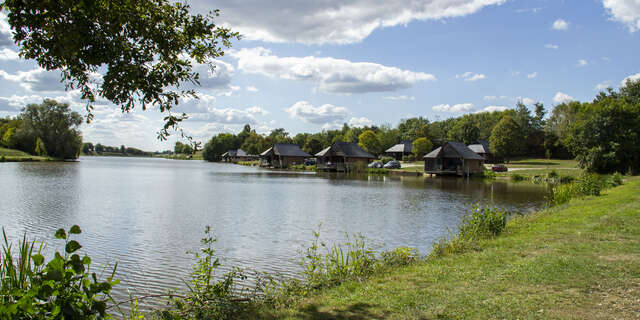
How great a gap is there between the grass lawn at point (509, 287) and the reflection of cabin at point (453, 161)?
1717 inches

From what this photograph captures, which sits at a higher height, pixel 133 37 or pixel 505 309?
pixel 133 37

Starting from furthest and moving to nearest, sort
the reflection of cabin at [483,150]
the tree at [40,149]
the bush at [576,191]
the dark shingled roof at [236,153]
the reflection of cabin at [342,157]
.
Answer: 1. the dark shingled roof at [236,153]
2. the tree at [40,149]
3. the reflection of cabin at [483,150]
4. the reflection of cabin at [342,157]
5. the bush at [576,191]

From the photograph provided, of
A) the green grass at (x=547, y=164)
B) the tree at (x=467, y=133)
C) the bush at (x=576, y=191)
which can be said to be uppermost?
the tree at (x=467, y=133)

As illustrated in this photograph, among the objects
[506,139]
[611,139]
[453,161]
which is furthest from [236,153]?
[611,139]

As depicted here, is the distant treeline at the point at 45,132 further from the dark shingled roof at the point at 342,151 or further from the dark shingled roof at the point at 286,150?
the dark shingled roof at the point at 342,151

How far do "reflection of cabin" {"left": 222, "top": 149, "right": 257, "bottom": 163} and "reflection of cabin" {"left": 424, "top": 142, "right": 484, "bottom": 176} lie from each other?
74.7 metres

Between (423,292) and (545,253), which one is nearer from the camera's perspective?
(423,292)

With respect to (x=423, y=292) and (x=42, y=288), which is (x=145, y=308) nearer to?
(x=42, y=288)

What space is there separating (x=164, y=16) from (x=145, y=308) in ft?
15.3

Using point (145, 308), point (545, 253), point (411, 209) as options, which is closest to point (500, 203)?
point (411, 209)

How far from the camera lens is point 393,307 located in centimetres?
511

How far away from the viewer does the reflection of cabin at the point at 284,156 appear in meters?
80.6

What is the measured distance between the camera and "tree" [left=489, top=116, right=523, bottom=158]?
69.3 m


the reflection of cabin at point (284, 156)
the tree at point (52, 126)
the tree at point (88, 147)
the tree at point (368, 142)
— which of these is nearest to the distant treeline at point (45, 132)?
the tree at point (52, 126)
